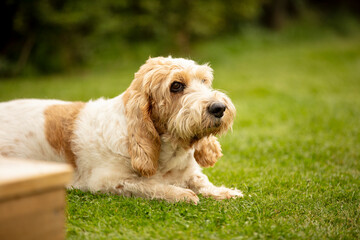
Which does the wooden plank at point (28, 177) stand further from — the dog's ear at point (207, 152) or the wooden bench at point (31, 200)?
the dog's ear at point (207, 152)

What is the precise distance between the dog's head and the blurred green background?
13133 millimetres

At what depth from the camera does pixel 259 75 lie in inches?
663

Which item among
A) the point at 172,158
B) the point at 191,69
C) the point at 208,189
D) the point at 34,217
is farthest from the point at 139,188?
the point at 34,217

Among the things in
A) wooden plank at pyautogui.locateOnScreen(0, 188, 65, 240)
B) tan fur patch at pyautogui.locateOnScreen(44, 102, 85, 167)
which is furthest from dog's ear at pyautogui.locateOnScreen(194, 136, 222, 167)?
wooden plank at pyautogui.locateOnScreen(0, 188, 65, 240)

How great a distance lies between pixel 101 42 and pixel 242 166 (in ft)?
52.0

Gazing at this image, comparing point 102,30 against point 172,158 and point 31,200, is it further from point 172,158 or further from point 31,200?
point 31,200

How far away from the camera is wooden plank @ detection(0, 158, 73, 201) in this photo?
2293mm

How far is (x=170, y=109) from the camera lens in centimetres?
439

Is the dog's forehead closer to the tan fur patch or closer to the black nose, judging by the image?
the black nose

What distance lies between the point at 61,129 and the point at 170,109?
1.49m

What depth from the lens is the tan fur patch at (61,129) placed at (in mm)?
4672

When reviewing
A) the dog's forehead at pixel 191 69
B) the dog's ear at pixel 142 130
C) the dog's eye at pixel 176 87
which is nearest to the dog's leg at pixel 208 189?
the dog's ear at pixel 142 130

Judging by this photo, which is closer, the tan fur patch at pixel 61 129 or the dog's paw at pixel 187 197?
the dog's paw at pixel 187 197

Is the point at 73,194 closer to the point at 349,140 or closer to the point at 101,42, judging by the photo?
the point at 349,140
